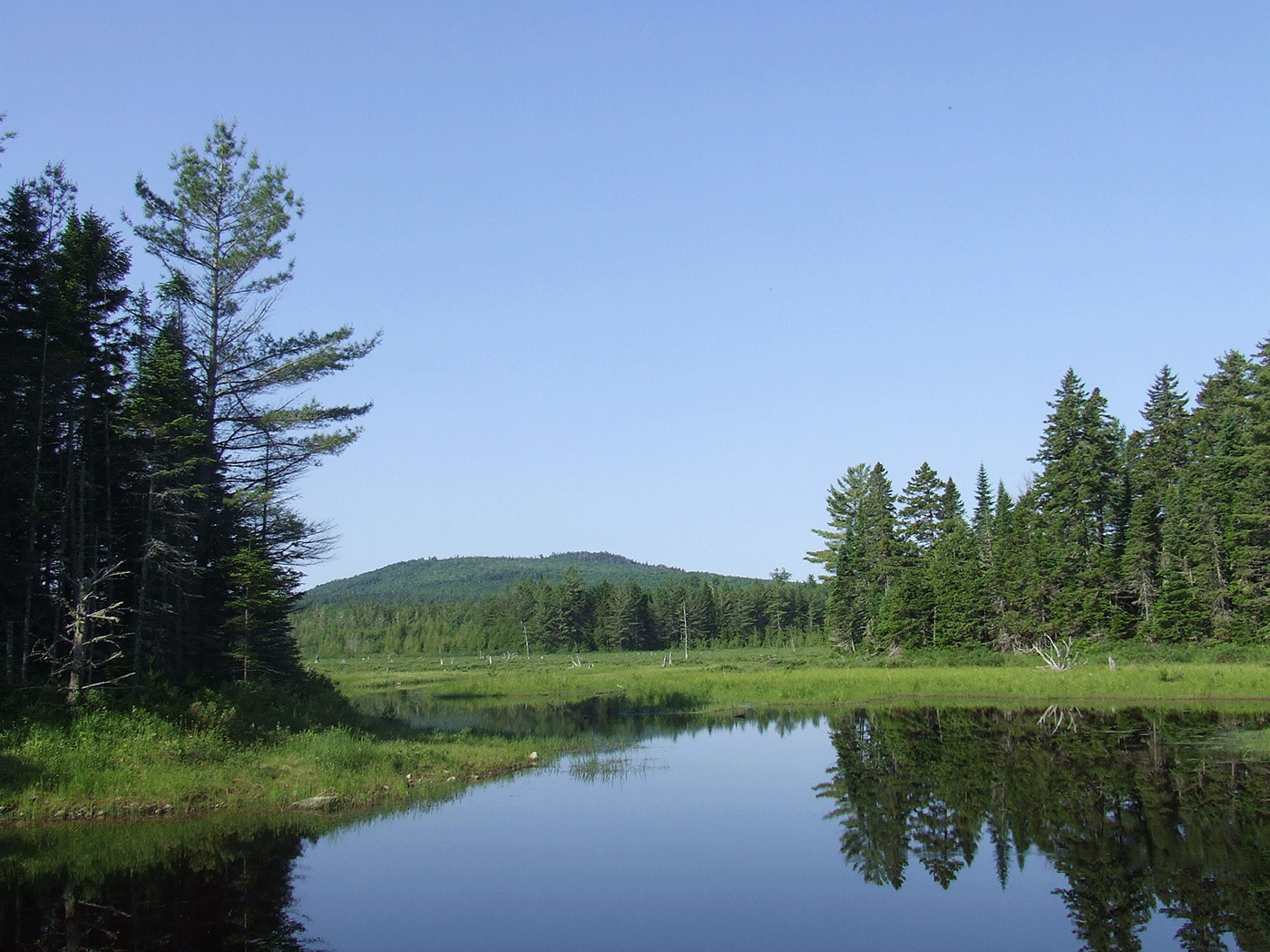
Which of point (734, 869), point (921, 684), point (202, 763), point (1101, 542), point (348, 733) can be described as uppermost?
point (1101, 542)

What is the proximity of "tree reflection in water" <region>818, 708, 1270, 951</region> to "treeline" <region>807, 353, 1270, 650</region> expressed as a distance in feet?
77.2

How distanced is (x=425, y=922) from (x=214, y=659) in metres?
18.4

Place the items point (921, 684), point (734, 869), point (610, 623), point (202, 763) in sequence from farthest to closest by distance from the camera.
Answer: point (610, 623), point (921, 684), point (202, 763), point (734, 869)

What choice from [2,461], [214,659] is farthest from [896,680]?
[2,461]

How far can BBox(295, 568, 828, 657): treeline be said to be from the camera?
134125 millimetres

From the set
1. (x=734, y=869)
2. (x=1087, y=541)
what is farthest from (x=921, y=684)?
(x=734, y=869)

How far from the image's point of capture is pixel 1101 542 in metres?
61.0

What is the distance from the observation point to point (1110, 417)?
210 feet

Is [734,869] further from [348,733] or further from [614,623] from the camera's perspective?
[614,623]

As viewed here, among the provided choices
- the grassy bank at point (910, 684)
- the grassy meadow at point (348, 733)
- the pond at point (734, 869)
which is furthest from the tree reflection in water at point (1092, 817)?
the grassy bank at point (910, 684)

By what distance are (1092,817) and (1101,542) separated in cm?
4756

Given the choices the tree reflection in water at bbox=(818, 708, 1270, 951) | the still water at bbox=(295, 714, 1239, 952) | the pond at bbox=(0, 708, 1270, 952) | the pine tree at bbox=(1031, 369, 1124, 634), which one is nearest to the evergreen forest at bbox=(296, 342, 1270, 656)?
the pine tree at bbox=(1031, 369, 1124, 634)

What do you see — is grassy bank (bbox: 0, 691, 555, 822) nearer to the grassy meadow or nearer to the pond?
the grassy meadow

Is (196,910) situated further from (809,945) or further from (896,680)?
(896,680)
